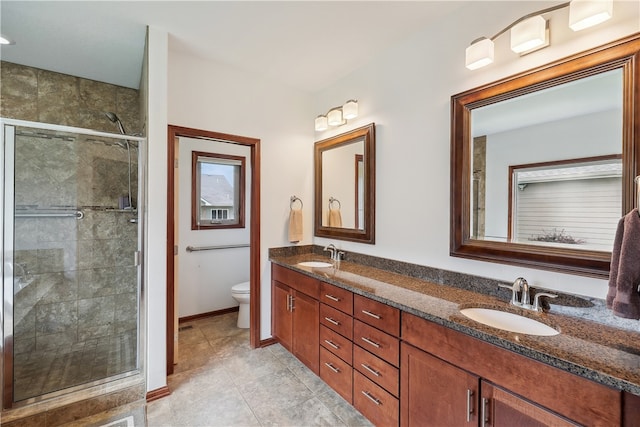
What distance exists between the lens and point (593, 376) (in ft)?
2.85

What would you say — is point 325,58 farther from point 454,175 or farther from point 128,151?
point 128,151

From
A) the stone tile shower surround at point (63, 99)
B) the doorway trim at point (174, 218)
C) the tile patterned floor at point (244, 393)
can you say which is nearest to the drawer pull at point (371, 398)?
the tile patterned floor at point (244, 393)

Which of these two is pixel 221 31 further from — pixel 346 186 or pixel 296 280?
pixel 296 280

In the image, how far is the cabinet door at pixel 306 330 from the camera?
2146 mm

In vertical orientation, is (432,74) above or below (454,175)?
above

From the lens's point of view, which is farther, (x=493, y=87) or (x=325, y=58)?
(x=325, y=58)

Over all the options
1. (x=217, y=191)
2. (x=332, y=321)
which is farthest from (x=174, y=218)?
(x=332, y=321)

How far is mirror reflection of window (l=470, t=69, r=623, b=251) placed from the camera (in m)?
1.25

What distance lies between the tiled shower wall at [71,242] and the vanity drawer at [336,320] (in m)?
1.44

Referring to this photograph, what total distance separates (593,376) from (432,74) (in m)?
1.78

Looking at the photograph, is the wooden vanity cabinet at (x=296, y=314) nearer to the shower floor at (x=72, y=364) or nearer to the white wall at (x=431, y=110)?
the white wall at (x=431, y=110)

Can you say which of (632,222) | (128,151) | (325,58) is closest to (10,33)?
(128,151)

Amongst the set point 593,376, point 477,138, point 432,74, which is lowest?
point 593,376

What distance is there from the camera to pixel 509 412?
108 cm
